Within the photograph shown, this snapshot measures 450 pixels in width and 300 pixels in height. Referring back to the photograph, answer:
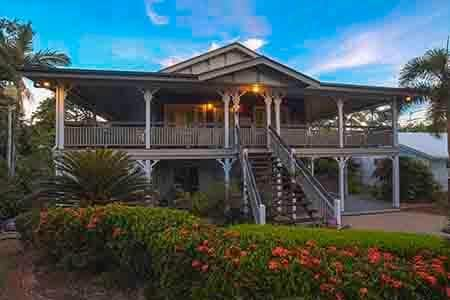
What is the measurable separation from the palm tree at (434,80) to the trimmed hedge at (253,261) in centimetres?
1210

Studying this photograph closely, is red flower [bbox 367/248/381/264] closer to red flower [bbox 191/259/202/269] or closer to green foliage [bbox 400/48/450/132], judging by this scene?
red flower [bbox 191/259/202/269]

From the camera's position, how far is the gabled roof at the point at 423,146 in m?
20.6

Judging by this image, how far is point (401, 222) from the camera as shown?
441 inches

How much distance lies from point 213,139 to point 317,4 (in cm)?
1047

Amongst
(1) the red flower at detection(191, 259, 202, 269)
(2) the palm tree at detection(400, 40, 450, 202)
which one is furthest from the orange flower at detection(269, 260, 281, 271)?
(2) the palm tree at detection(400, 40, 450, 202)

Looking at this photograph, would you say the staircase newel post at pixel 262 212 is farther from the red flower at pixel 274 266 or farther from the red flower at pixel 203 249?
the red flower at pixel 274 266

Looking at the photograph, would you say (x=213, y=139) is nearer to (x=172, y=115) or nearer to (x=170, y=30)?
(x=172, y=115)

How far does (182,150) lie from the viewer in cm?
1180

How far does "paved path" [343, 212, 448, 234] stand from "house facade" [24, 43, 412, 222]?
4.67ft

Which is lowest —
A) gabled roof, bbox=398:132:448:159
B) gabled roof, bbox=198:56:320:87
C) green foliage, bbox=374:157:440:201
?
green foliage, bbox=374:157:440:201

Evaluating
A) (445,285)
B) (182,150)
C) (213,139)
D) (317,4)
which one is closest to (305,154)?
(213,139)

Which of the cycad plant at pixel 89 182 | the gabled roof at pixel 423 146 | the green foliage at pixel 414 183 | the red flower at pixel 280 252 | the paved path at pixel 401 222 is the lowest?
the paved path at pixel 401 222

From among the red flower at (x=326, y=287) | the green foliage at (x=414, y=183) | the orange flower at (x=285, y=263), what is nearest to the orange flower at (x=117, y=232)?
the orange flower at (x=285, y=263)

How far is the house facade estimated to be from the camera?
1027 centimetres
